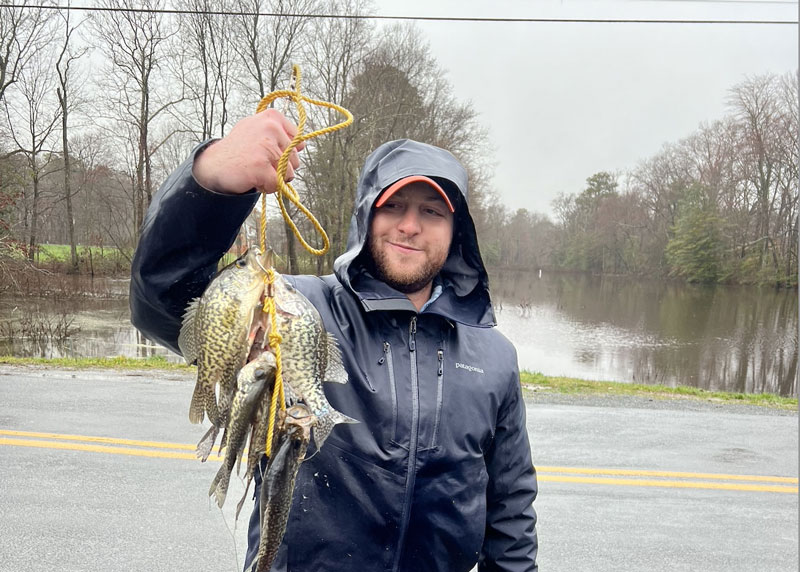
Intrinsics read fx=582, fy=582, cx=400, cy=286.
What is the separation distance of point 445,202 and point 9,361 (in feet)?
37.4

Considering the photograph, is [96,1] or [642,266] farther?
[642,266]

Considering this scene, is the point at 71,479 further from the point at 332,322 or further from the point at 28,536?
the point at 332,322

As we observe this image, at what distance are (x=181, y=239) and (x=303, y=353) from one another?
51 centimetres

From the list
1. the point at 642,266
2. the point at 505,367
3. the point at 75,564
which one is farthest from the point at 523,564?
the point at 642,266

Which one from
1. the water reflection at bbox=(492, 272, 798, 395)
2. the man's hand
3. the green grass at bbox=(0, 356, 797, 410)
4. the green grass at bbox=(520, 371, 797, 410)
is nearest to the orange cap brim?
the man's hand

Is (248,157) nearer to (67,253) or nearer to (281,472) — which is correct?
(281,472)

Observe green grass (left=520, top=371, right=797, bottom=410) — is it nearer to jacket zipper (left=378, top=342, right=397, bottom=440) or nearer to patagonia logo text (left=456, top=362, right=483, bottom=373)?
patagonia logo text (left=456, top=362, right=483, bottom=373)

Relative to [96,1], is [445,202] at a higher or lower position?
lower

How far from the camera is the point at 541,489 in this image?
18.4ft

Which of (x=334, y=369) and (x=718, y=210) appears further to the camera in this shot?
(x=718, y=210)

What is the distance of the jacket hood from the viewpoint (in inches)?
85.5

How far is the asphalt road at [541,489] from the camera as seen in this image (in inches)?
171

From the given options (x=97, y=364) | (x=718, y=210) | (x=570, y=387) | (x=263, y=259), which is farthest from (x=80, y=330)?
(x=718, y=210)

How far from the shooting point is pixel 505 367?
2367mm
